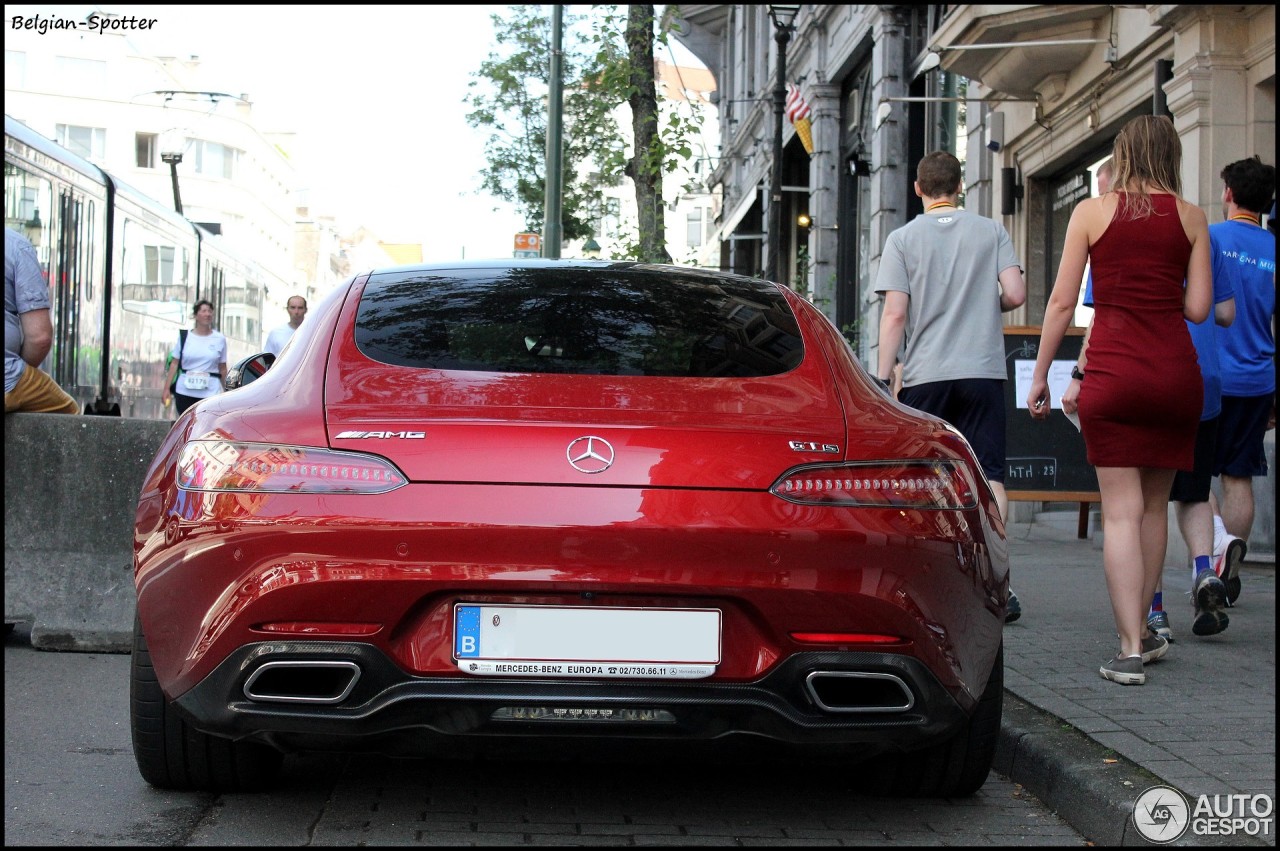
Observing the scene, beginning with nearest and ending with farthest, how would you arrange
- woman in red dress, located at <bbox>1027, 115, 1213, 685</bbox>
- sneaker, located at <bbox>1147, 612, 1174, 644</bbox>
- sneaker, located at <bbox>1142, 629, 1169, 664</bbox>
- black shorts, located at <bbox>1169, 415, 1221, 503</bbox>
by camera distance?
woman in red dress, located at <bbox>1027, 115, 1213, 685</bbox> < sneaker, located at <bbox>1142, 629, 1169, 664</bbox> < sneaker, located at <bbox>1147, 612, 1174, 644</bbox> < black shorts, located at <bbox>1169, 415, 1221, 503</bbox>

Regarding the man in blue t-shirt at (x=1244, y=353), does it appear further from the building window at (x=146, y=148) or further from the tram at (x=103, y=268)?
the building window at (x=146, y=148)

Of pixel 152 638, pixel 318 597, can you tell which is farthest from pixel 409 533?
pixel 152 638

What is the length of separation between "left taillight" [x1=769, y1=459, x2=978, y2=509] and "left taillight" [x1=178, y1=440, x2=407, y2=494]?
865 mm

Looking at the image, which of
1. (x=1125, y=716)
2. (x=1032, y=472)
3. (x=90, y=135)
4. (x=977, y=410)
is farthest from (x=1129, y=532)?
(x=90, y=135)

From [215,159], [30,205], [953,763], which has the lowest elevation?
[953,763]

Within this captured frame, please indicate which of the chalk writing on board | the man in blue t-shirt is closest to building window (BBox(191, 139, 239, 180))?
the chalk writing on board

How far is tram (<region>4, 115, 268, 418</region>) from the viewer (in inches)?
540

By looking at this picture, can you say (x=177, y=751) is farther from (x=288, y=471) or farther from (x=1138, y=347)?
(x=1138, y=347)

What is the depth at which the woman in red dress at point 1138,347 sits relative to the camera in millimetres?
5125

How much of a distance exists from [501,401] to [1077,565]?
6.85 m

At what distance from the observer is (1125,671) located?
17.0ft

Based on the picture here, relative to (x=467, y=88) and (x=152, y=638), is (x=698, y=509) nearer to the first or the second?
(x=152, y=638)

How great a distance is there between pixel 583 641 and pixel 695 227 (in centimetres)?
8893

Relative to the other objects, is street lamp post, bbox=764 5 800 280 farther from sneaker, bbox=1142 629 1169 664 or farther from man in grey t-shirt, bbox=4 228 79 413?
sneaker, bbox=1142 629 1169 664
